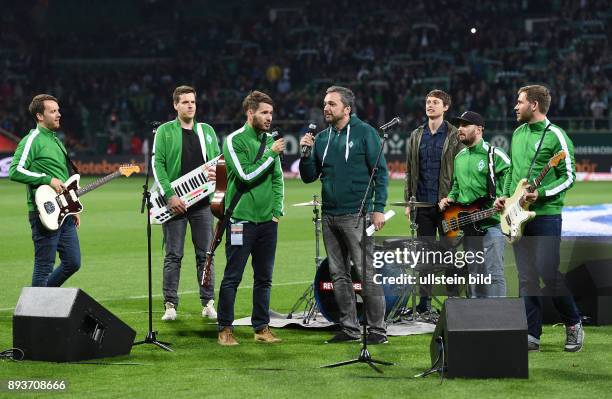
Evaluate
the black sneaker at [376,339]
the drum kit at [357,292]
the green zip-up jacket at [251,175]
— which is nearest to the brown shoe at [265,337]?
the drum kit at [357,292]

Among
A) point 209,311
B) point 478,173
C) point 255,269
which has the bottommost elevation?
point 209,311

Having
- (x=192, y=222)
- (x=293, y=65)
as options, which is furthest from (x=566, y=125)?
(x=192, y=222)

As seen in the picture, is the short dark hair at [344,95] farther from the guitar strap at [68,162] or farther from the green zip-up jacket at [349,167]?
the guitar strap at [68,162]

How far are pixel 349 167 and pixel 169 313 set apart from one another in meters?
2.84

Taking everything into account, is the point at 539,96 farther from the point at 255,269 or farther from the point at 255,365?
the point at 255,365

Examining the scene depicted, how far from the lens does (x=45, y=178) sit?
1057 cm

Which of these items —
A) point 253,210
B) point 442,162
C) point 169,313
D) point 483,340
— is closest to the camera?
point 483,340

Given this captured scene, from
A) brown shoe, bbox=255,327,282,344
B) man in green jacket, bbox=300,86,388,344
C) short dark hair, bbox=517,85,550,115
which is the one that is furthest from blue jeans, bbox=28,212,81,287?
short dark hair, bbox=517,85,550,115

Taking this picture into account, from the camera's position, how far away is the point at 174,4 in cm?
5488

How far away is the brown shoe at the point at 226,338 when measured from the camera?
1000 centimetres

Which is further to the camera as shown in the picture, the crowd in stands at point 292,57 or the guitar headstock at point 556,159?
the crowd in stands at point 292,57

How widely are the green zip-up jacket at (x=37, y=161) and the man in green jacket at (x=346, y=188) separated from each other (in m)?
2.50

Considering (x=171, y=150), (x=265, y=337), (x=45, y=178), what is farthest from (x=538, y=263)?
(x=45, y=178)

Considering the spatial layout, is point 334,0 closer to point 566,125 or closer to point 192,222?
point 566,125
